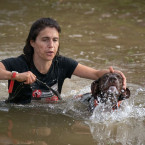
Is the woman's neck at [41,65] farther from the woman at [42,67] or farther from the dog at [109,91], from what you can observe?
the dog at [109,91]

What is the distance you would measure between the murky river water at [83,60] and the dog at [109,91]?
18 cm

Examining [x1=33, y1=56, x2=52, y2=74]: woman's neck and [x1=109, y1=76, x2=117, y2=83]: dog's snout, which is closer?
[x1=109, y1=76, x2=117, y2=83]: dog's snout

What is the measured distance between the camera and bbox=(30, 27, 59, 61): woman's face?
17.6 feet

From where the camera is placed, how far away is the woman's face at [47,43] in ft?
17.6

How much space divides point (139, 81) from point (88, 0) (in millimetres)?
11840

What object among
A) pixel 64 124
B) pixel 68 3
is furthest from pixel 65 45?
pixel 68 3

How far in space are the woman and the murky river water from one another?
0.25 metres

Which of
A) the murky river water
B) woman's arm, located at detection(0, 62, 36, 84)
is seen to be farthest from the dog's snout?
woman's arm, located at detection(0, 62, 36, 84)

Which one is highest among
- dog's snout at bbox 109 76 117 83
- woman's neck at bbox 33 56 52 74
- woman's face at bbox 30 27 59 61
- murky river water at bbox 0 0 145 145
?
woman's face at bbox 30 27 59 61

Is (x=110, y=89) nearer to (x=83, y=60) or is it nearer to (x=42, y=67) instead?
(x=42, y=67)

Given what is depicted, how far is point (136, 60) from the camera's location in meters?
9.04

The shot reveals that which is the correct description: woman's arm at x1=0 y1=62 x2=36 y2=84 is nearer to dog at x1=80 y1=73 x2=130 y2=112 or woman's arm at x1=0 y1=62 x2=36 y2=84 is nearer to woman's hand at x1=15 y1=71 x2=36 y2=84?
woman's hand at x1=15 y1=71 x2=36 y2=84

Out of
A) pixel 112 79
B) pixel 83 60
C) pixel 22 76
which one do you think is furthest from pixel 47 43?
pixel 83 60

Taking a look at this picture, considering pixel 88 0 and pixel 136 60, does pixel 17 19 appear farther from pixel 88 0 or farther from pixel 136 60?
pixel 136 60
